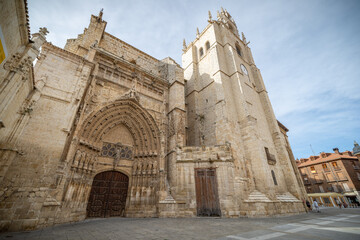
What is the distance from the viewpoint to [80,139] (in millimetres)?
7422

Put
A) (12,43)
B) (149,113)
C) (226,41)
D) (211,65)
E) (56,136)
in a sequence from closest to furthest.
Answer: (12,43) → (56,136) → (149,113) → (211,65) → (226,41)

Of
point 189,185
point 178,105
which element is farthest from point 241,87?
point 189,185

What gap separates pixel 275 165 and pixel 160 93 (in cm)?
1049

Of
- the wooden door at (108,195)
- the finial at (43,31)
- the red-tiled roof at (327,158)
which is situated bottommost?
the wooden door at (108,195)

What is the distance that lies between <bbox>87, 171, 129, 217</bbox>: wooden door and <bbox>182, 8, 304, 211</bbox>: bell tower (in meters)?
6.31

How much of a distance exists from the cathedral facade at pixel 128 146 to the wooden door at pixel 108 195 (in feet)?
0.16

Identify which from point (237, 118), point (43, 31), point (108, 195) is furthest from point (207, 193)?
point (43, 31)

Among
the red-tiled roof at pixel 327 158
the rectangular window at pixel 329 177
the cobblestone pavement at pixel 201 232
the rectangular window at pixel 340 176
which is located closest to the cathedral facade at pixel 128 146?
the cobblestone pavement at pixel 201 232

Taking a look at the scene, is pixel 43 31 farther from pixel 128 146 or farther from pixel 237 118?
pixel 237 118

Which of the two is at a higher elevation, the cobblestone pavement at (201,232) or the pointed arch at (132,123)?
the pointed arch at (132,123)

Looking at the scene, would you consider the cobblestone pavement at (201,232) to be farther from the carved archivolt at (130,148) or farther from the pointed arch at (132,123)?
the pointed arch at (132,123)

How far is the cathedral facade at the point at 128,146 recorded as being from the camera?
5.45 metres

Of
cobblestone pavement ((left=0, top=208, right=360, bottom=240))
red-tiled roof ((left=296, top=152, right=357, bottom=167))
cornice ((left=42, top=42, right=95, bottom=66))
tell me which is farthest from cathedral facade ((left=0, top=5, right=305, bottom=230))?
red-tiled roof ((left=296, top=152, right=357, bottom=167))

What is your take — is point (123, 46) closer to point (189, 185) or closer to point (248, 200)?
point (189, 185)
